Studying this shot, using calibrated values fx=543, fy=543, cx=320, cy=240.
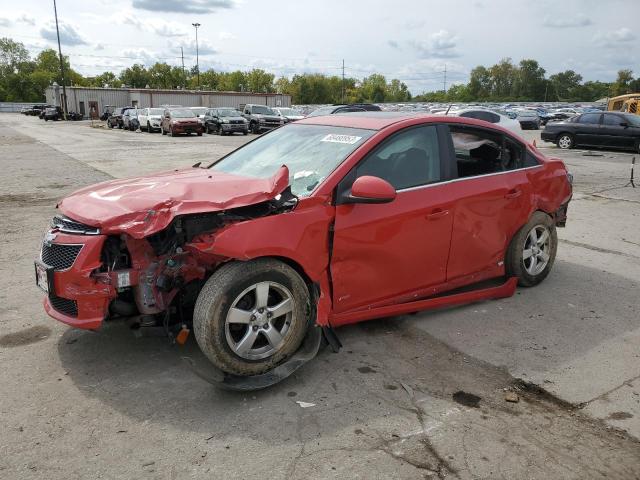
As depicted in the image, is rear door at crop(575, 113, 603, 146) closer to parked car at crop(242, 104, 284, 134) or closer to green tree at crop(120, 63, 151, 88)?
parked car at crop(242, 104, 284, 134)

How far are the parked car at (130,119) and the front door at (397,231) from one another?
37574 millimetres

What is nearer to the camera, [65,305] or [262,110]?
[65,305]

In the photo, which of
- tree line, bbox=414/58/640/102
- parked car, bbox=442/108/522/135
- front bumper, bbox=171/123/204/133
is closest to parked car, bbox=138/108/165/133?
front bumper, bbox=171/123/204/133

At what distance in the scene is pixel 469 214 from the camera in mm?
4477

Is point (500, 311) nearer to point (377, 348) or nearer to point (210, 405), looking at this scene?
point (377, 348)

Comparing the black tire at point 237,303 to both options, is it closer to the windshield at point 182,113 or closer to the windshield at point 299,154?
the windshield at point 299,154

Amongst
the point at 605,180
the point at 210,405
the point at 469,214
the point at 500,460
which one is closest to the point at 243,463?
the point at 210,405

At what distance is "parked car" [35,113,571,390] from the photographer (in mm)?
3320

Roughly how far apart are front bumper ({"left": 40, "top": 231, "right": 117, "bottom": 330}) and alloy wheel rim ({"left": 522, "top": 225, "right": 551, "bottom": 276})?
3.74 meters

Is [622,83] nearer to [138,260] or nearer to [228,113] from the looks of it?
[228,113]

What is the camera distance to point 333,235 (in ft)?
12.0

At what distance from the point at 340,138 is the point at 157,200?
1518 mm

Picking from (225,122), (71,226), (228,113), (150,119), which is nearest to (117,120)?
(150,119)

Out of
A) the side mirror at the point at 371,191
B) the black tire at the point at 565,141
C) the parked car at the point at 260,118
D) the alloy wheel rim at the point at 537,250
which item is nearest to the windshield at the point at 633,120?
the black tire at the point at 565,141
